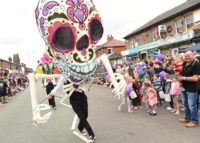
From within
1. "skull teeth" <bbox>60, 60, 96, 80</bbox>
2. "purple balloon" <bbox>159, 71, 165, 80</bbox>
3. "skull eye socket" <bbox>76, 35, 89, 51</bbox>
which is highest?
"skull eye socket" <bbox>76, 35, 89, 51</bbox>

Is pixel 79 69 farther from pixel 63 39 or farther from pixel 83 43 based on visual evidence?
pixel 63 39

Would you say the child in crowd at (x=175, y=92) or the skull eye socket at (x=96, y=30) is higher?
the skull eye socket at (x=96, y=30)

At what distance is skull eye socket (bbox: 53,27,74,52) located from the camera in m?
5.42

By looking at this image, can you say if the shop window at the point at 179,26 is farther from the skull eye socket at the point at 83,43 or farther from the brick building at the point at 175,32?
the skull eye socket at the point at 83,43

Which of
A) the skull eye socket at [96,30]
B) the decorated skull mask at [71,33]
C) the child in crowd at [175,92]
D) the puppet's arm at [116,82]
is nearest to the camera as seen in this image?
the decorated skull mask at [71,33]

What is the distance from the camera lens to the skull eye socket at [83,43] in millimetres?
5566

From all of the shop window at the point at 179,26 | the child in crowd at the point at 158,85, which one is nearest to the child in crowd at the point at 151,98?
the child in crowd at the point at 158,85

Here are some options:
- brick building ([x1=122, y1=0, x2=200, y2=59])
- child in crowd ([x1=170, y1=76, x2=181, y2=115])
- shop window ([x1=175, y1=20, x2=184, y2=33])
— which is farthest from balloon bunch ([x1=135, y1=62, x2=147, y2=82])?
shop window ([x1=175, y1=20, x2=184, y2=33])

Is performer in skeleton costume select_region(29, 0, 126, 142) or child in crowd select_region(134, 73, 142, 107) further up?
performer in skeleton costume select_region(29, 0, 126, 142)

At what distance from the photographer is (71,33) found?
17.9 feet

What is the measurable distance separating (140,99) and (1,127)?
15.9 feet

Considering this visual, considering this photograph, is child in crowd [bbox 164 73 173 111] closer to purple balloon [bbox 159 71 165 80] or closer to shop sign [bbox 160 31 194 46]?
purple balloon [bbox 159 71 165 80]

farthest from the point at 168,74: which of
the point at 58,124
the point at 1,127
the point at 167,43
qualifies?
the point at 167,43

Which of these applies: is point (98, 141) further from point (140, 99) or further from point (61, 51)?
point (140, 99)
